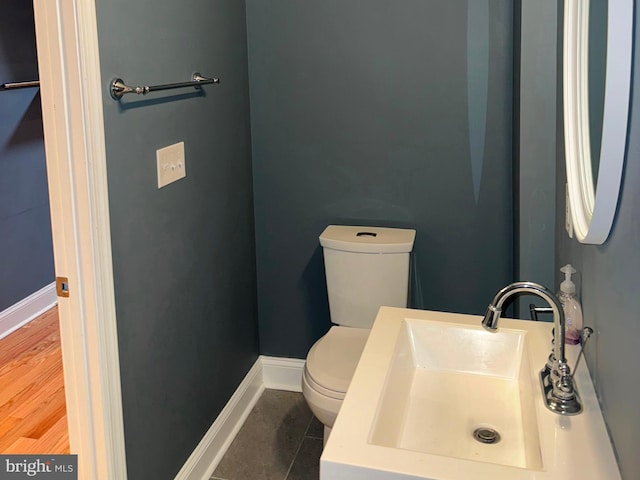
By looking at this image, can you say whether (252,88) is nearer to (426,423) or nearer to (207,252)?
(207,252)

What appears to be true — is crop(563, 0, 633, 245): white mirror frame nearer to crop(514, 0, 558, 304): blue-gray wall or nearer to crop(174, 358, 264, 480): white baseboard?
crop(514, 0, 558, 304): blue-gray wall

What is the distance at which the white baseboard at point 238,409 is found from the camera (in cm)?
239

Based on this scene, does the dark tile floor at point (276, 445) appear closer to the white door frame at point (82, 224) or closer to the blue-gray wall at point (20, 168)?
the white door frame at point (82, 224)

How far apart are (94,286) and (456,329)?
2.88ft

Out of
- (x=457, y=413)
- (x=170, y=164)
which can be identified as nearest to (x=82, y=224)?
(x=170, y=164)

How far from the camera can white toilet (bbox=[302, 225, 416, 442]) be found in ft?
8.21

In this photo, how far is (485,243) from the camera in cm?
268

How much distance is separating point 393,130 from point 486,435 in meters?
1.46

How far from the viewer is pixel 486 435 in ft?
4.75

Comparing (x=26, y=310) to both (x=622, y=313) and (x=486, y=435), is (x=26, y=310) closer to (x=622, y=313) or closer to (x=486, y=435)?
(x=486, y=435)

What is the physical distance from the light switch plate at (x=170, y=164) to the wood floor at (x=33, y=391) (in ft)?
3.78

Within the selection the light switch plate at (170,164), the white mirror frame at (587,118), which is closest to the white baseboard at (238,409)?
the light switch plate at (170,164)

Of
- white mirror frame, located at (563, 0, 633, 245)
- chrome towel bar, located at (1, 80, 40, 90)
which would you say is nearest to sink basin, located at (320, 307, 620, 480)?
white mirror frame, located at (563, 0, 633, 245)

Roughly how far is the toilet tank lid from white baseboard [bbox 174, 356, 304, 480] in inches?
26.2
